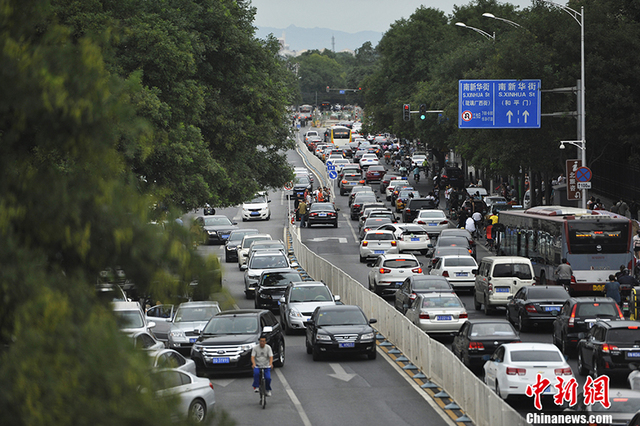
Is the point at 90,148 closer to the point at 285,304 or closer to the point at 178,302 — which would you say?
the point at 178,302

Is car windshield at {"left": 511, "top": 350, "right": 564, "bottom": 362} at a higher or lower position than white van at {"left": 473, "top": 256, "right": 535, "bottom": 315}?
higher

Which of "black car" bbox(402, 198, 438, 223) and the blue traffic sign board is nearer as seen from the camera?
the blue traffic sign board

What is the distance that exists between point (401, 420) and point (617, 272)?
16.3 m

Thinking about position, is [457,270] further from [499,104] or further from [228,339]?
[228,339]

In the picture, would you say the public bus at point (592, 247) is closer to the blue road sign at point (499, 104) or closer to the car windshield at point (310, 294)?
the car windshield at point (310, 294)

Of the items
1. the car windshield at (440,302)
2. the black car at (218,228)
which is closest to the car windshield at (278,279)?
the car windshield at (440,302)

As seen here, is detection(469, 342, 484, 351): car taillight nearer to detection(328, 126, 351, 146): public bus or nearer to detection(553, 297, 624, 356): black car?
detection(553, 297, 624, 356): black car

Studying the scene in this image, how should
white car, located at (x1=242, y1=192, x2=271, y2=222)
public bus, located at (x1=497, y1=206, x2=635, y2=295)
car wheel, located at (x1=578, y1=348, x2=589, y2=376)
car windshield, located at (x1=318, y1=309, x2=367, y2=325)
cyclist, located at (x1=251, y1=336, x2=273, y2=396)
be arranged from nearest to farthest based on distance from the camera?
cyclist, located at (x1=251, y1=336, x2=273, y2=396)
car wheel, located at (x1=578, y1=348, x2=589, y2=376)
car windshield, located at (x1=318, y1=309, x2=367, y2=325)
public bus, located at (x1=497, y1=206, x2=635, y2=295)
white car, located at (x1=242, y1=192, x2=271, y2=222)

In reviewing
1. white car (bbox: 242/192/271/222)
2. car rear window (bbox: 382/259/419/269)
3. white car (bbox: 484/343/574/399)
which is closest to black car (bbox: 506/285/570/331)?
car rear window (bbox: 382/259/419/269)

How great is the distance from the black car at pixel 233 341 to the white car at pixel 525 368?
631 centimetres

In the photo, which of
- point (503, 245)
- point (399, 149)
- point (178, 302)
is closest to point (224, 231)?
point (503, 245)

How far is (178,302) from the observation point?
5305 mm

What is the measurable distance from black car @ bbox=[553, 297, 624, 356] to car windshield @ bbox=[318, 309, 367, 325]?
197 inches

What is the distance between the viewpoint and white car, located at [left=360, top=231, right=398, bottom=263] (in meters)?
43.2
